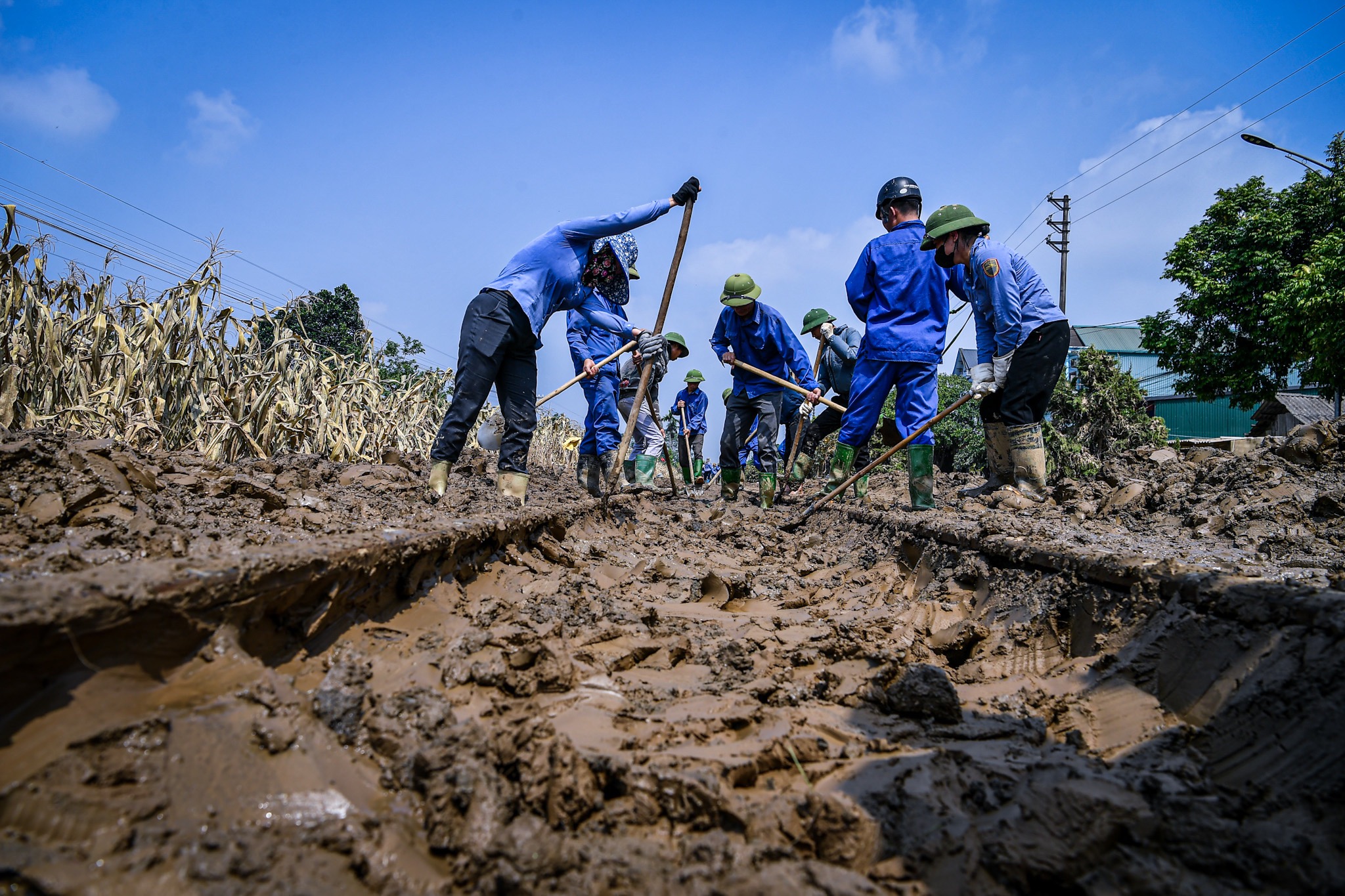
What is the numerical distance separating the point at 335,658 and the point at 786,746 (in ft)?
3.40

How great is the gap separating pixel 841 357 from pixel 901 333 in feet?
10.6

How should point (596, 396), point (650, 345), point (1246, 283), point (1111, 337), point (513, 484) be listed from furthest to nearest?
point (1111, 337) → point (1246, 283) → point (596, 396) → point (650, 345) → point (513, 484)

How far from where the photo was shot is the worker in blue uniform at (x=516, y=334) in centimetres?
426

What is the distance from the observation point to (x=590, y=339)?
24.8 ft

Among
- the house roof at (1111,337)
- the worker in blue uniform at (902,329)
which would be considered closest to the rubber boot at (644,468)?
the worker in blue uniform at (902,329)

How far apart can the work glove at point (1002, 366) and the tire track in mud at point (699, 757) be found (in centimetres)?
289

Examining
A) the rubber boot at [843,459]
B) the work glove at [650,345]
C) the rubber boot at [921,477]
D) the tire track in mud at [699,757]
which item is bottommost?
the tire track in mud at [699,757]

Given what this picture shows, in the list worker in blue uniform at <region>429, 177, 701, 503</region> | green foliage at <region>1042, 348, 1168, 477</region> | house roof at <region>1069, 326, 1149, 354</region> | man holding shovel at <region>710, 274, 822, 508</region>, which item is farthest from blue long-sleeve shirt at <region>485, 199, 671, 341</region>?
house roof at <region>1069, 326, 1149, 354</region>

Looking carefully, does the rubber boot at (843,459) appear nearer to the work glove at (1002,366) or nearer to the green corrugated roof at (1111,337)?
the work glove at (1002,366)

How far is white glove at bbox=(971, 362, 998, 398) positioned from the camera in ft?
15.9

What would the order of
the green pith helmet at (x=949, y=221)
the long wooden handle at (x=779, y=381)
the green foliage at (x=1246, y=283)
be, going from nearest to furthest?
the green pith helmet at (x=949, y=221) → the long wooden handle at (x=779, y=381) → the green foliage at (x=1246, y=283)

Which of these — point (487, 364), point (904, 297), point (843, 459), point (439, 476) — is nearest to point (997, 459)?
point (843, 459)

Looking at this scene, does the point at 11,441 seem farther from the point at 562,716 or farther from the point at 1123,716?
the point at 1123,716

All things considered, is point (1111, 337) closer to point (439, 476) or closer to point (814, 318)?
point (814, 318)
